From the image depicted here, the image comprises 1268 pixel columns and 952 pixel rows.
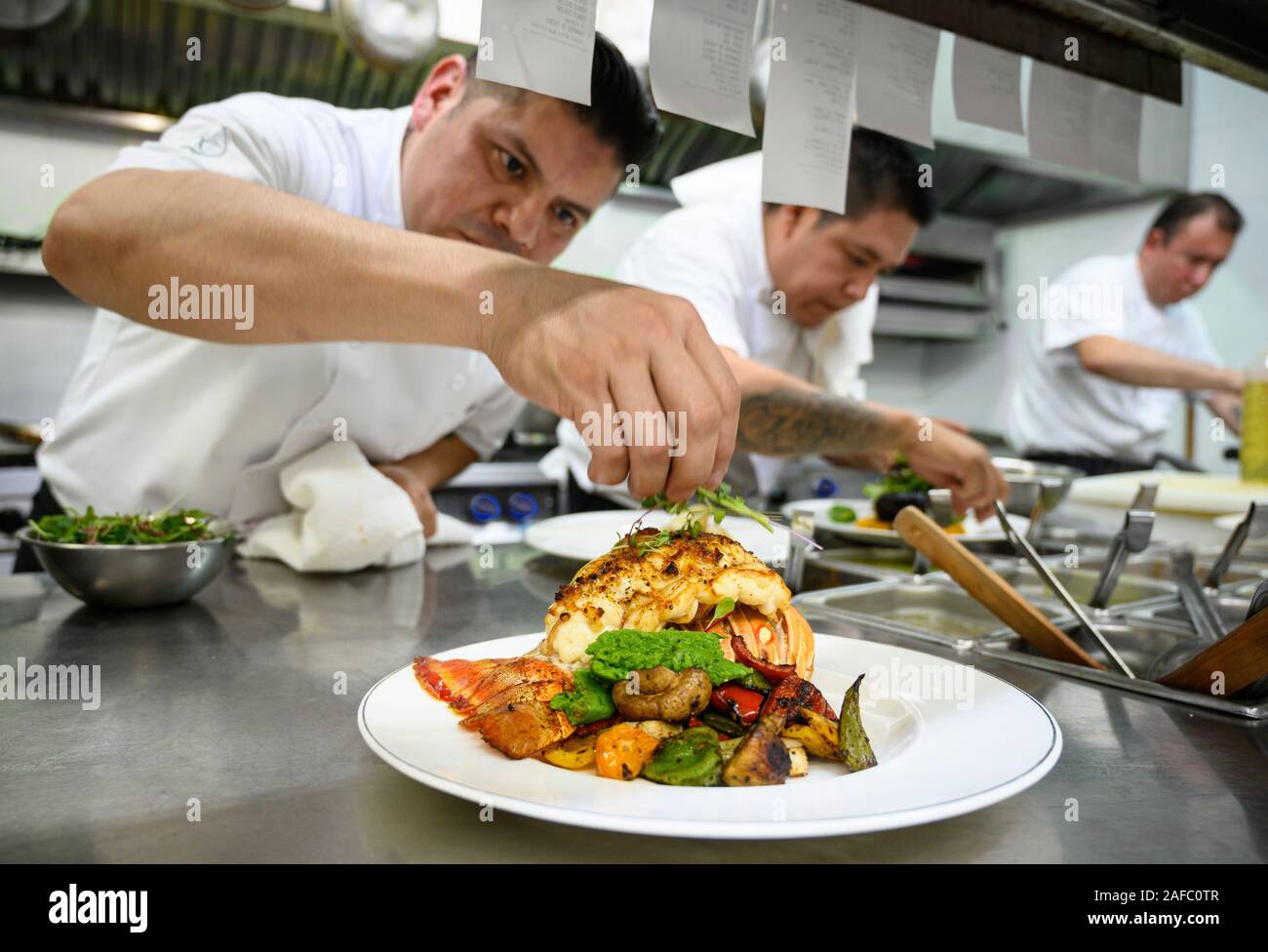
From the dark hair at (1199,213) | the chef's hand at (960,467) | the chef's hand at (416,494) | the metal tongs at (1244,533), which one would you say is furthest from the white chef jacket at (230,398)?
the dark hair at (1199,213)

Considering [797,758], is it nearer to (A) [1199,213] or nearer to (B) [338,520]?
(B) [338,520]

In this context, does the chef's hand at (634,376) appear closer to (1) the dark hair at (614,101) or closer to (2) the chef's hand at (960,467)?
(1) the dark hair at (614,101)

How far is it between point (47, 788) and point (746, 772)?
56cm

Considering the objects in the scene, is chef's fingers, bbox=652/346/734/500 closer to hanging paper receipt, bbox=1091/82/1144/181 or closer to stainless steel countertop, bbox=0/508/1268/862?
stainless steel countertop, bbox=0/508/1268/862

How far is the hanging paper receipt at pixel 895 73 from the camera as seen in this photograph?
1.32 metres

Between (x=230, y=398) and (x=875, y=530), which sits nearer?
(x=230, y=398)

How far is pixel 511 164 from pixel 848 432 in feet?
3.16

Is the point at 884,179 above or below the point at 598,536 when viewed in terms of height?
above

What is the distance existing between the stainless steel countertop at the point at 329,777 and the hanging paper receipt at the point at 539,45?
27.9 inches

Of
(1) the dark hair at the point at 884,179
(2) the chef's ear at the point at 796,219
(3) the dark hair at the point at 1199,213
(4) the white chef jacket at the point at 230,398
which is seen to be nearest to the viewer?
(4) the white chef jacket at the point at 230,398

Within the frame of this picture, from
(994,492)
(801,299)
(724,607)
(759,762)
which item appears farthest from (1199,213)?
(759,762)

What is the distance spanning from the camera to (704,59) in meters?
1.18
